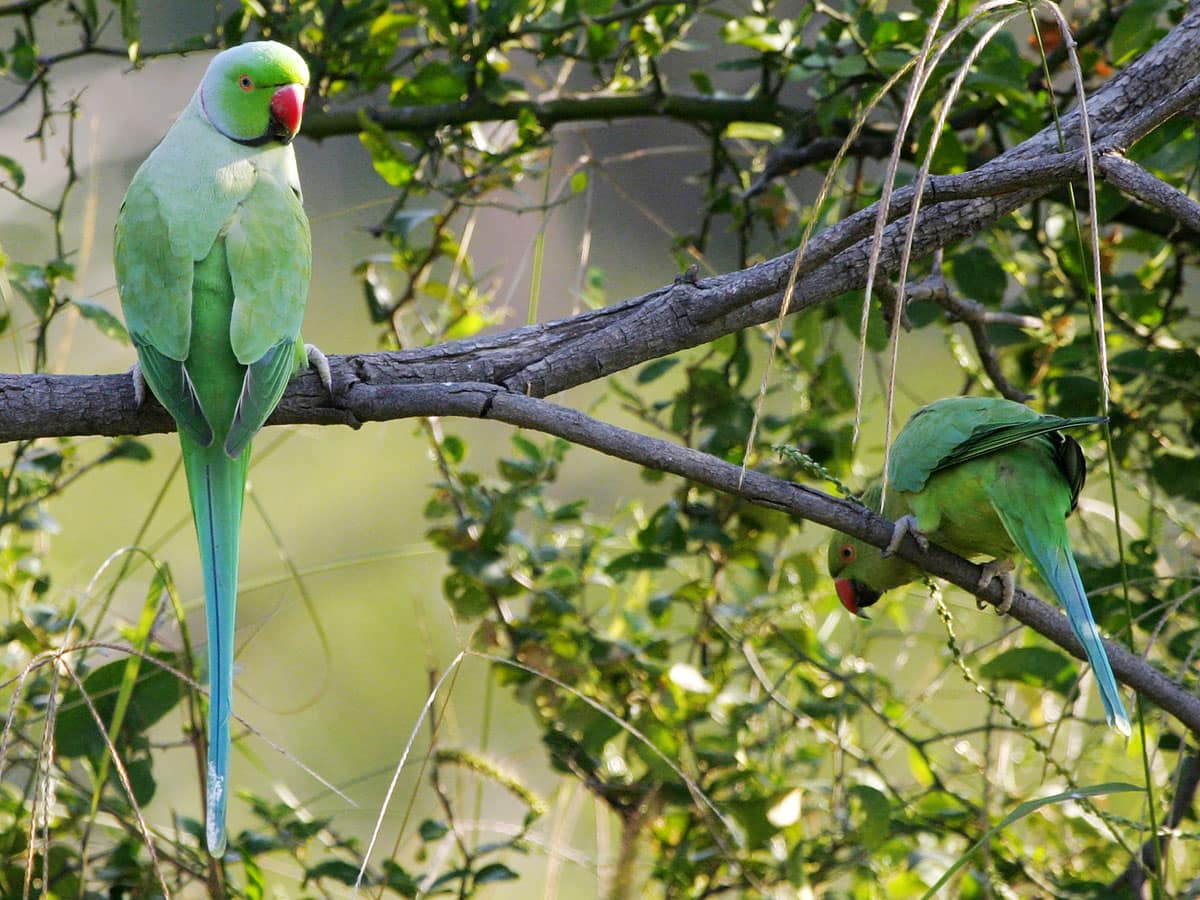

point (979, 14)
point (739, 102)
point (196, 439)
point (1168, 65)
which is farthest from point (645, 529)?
point (979, 14)

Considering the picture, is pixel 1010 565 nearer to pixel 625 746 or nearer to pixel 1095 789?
pixel 1095 789

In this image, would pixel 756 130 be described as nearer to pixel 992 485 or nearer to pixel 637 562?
pixel 637 562

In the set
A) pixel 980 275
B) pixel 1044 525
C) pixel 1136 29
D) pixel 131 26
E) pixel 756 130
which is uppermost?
pixel 756 130

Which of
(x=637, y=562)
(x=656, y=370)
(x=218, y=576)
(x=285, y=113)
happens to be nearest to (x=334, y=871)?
(x=218, y=576)

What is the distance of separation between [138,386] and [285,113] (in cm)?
63

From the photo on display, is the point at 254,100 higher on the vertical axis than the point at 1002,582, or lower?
higher

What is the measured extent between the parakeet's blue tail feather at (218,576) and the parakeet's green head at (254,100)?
2.06 feet

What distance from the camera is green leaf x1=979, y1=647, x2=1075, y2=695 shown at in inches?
85.1

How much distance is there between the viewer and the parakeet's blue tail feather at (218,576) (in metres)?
1.42

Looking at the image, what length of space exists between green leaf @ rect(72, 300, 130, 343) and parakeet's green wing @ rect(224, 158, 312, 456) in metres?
0.47

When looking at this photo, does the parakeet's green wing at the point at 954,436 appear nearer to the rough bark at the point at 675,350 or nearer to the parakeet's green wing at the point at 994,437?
the parakeet's green wing at the point at 994,437

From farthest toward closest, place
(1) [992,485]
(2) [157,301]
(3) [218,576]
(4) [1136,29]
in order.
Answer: (4) [1136,29] < (1) [992,485] < (2) [157,301] < (3) [218,576]

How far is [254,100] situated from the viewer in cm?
202

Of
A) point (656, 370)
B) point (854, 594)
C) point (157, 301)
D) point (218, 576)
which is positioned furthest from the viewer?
point (656, 370)
